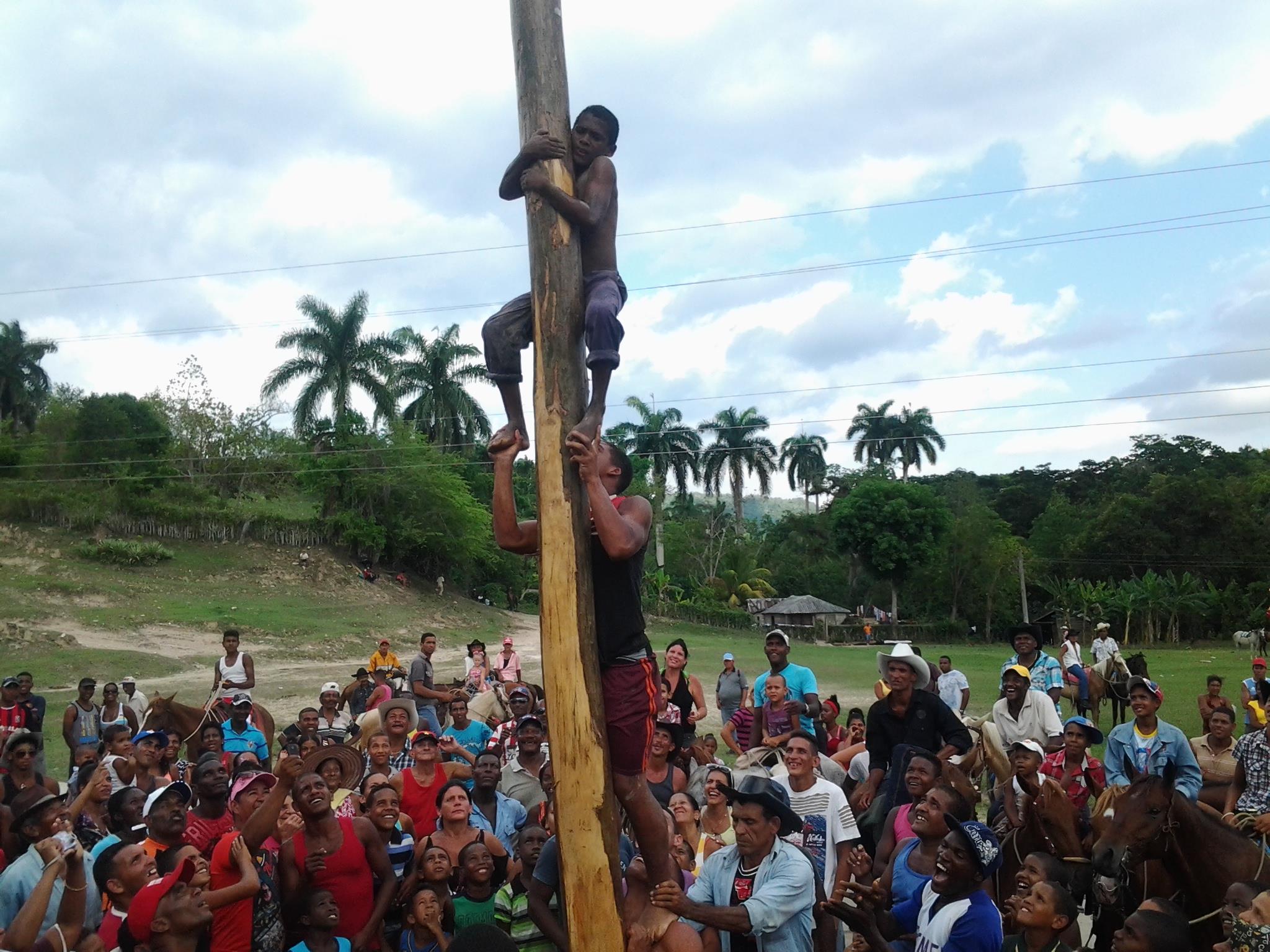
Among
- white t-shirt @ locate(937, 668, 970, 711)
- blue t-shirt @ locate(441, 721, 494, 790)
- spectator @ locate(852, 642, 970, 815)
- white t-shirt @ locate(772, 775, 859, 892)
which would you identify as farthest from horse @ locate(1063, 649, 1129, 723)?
white t-shirt @ locate(772, 775, 859, 892)

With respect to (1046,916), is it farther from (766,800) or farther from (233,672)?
(233,672)

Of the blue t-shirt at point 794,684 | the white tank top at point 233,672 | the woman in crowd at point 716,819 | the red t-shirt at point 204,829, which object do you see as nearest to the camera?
the red t-shirt at point 204,829

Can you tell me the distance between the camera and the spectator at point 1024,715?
324 inches

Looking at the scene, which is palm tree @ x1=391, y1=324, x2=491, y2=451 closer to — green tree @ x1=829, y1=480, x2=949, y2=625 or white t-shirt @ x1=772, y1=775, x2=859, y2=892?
green tree @ x1=829, y1=480, x2=949, y2=625

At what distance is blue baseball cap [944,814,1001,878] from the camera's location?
175 inches

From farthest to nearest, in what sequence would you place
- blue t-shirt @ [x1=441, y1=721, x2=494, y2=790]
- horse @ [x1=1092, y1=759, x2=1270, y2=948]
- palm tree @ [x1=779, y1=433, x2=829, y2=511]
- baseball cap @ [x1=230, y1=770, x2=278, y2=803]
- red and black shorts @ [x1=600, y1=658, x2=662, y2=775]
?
palm tree @ [x1=779, y1=433, x2=829, y2=511]
blue t-shirt @ [x1=441, y1=721, x2=494, y2=790]
baseball cap @ [x1=230, y1=770, x2=278, y2=803]
horse @ [x1=1092, y1=759, x2=1270, y2=948]
red and black shorts @ [x1=600, y1=658, x2=662, y2=775]

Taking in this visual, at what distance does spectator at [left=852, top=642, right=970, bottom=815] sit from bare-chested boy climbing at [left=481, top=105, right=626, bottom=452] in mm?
4132

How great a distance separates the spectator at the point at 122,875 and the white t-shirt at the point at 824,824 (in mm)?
3371

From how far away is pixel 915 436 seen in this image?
7412 centimetres

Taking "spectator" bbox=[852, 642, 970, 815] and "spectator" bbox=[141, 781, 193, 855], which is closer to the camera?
"spectator" bbox=[141, 781, 193, 855]

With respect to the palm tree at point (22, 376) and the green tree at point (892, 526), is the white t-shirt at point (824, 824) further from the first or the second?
the palm tree at point (22, 376)

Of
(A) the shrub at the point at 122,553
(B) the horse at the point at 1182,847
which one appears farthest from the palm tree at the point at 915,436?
(B) the horse at the point at 1182,847

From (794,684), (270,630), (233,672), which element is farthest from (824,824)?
(270,630)

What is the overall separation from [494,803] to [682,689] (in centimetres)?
359
